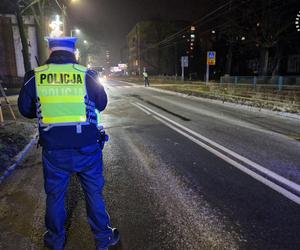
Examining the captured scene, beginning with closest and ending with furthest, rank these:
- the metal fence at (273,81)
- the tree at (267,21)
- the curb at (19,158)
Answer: the curb at (19,158) → the metal fence at (273,81) → the tree at (267,21)

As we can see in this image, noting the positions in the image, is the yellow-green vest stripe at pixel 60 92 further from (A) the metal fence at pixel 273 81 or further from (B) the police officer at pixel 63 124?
(A) the metal fence at pixel 273 81

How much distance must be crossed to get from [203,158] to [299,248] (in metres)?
3.31

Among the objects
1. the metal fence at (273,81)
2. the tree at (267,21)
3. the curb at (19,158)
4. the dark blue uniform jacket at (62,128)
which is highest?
the tree at (267,21)

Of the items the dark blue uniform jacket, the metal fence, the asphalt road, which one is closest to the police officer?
the dark blue uniform jacket

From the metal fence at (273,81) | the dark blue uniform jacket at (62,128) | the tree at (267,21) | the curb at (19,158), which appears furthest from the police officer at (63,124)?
the tree at (267,21)

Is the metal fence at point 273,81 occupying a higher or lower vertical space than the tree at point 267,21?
lower

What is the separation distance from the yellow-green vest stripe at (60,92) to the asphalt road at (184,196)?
1.48 metres

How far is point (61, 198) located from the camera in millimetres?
3010

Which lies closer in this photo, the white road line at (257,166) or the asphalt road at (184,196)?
the asphalt road at (184,196)

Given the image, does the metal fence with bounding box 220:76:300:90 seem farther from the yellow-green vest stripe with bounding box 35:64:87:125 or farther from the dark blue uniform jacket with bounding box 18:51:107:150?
the yellow-green vest stripe with bounding box 35:64:87:125

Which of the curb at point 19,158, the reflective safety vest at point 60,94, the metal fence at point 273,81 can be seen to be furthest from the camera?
the metal fence at point 273,81

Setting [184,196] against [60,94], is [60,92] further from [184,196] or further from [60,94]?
[184,196]

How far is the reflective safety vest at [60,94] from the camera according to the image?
285cm

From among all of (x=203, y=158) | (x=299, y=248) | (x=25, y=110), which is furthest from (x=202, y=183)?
(x=25, y=110)
